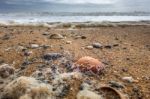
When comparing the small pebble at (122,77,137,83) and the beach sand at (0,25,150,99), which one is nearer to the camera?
the beach sand at (0,25,150,99)

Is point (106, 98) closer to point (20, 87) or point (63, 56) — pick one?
point (20, 87)

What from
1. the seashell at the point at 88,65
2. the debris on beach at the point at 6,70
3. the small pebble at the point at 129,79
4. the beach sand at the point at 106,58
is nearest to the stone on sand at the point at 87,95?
the beach sand at the point at 106,58

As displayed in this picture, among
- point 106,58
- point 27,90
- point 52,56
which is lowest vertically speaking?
point 27,90

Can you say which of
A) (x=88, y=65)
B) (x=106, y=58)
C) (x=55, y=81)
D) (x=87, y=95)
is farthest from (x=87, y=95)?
(x=106, y=58)

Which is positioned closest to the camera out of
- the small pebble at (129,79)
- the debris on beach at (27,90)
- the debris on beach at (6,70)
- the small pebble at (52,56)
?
the debris on beach at (27,90)

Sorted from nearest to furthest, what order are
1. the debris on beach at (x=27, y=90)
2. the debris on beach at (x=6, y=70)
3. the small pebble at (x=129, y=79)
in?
the debris on beach at (x=27, y=90)
the small pebble at (x=129, y=79)
the debris on beach at (x=6, y=70)

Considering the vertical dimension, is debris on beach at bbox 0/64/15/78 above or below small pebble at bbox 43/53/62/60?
below

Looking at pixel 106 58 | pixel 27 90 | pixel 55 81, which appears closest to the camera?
pixel 27 90

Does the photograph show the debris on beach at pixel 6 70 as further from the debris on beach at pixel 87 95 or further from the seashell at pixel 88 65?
the debris on beach at pixel 87 95

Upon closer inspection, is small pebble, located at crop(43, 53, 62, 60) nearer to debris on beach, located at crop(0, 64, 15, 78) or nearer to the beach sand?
the beach sand

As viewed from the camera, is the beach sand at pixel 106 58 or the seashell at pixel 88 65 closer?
the beach sand at pixel 106 58

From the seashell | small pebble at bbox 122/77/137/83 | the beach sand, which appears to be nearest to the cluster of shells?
the seashell

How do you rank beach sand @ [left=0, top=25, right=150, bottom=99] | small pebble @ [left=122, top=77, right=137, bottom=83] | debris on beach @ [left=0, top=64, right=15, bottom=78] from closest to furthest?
beach sand @ [left=0, top=25, right=150, bottom=99], small pebble @ [left=122, top=77, right=137, bottom=83], debris on beach @ [left=0, top=64, right=15, bottom=78]

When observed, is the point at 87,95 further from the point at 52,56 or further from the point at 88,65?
the point at 52,56
